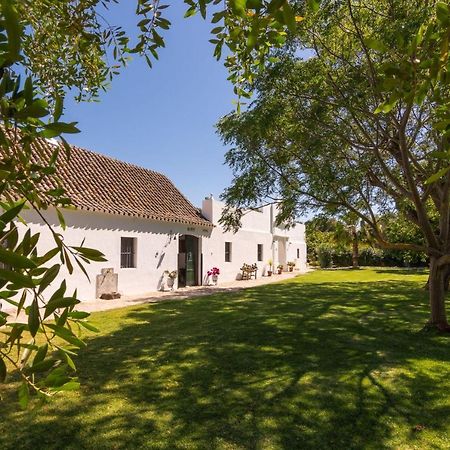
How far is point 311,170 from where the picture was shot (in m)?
8.59

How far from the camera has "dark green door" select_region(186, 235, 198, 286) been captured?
2120 cm

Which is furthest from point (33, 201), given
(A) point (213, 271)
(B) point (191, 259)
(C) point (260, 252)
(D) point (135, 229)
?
(C) point (260, 252)

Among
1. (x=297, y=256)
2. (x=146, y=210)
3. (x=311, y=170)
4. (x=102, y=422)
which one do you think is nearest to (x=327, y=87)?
(x=311, y=170)

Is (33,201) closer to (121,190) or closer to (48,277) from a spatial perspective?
(48,277)

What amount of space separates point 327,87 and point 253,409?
6.47 metres

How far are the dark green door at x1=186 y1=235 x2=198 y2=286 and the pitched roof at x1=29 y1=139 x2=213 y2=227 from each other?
115 cm

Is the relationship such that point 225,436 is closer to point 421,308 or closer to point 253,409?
point 253,409

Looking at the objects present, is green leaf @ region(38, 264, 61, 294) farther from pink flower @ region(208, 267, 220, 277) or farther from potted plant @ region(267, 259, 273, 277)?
potted plant @ region(267, 259, 273, 277)

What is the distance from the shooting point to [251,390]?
5707mm

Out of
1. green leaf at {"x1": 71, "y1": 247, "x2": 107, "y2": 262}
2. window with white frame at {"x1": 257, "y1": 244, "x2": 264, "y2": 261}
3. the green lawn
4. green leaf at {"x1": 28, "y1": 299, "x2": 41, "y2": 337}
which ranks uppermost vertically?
window with white frame at {"x1": 257, "y1": 244, "x2": 264, "y2": 261}

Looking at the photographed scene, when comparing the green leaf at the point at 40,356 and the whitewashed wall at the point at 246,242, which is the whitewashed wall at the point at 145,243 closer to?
the whitewashed wall at the point at 246,242

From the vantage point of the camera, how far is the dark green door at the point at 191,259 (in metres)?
21.2

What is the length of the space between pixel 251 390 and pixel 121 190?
46.4ft

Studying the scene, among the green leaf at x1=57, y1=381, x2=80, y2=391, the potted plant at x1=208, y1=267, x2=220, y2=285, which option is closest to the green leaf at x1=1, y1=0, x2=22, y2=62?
the green leaf at x1=57, y1=381, x2=80, y2=391
